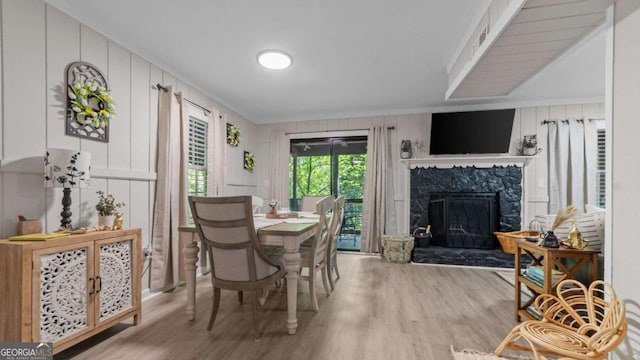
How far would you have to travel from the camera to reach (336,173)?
16.7 feet

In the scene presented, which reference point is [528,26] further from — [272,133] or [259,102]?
[272,133]

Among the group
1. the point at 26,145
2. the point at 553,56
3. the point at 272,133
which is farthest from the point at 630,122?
the point at 272,133

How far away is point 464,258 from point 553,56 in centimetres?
282

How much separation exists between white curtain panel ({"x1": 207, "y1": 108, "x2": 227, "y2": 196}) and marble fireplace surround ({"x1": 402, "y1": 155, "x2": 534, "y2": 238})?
2892 mm

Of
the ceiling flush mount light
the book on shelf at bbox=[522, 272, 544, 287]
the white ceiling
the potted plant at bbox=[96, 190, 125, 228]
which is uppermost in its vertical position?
the white ceiling

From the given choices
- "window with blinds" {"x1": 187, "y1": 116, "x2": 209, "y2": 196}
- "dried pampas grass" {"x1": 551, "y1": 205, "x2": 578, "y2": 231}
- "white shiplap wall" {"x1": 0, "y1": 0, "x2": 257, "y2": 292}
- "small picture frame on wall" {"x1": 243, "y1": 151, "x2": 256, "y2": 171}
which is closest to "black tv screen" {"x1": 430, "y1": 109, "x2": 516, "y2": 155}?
"dried pampas grass" {"x1": 551, "y1": 205, "x2": 578, "y2": 231}

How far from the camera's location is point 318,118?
510 centimetres

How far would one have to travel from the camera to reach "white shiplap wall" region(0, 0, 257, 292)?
175 cm

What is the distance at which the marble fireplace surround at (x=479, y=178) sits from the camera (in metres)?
4.20

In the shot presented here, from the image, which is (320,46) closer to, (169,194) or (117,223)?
(169,194)

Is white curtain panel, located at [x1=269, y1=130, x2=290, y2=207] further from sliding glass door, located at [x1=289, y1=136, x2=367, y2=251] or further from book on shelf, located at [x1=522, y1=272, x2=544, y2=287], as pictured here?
book on shelf, located at [x1=522, y1=272, x2=544, y2=287]

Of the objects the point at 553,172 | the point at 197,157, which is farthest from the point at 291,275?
the point at 553,172

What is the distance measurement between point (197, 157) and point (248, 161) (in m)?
1.39

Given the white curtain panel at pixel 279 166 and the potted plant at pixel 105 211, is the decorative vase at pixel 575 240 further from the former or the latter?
the white curtain panel at pixel 279 166
